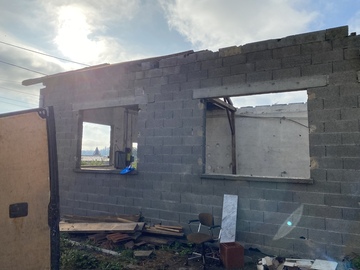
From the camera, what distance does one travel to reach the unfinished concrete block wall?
402cm

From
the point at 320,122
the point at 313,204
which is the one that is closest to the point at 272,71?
the point at 320,122

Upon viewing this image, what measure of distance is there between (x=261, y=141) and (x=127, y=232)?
539 cm

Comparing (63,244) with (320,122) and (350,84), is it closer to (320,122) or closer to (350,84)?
(320,122)

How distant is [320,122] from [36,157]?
401cm

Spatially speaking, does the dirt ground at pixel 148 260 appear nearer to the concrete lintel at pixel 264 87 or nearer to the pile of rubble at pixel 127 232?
the pile of rubble at pixel 127 232

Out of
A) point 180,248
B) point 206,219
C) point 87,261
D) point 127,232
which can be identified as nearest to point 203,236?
point 206,219

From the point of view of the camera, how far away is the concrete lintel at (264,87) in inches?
168

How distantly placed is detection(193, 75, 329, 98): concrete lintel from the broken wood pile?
107 inches

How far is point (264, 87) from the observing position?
4.65 metres

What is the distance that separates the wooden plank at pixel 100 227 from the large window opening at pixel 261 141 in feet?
13.9

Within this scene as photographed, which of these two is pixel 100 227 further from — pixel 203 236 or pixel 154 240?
pixel 203 236

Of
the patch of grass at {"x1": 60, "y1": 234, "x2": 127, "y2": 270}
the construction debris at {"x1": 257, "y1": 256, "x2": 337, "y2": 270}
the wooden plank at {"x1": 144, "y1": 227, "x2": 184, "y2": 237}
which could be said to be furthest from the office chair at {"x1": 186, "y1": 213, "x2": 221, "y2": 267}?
the patch of grass at {"x1": 60, "y1": 234, "x2": 127, "y2": 270}

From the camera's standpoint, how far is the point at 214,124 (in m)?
9.13

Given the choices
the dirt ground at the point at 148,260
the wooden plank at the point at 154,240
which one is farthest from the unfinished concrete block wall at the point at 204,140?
the dirt ground at the point at 148,260
